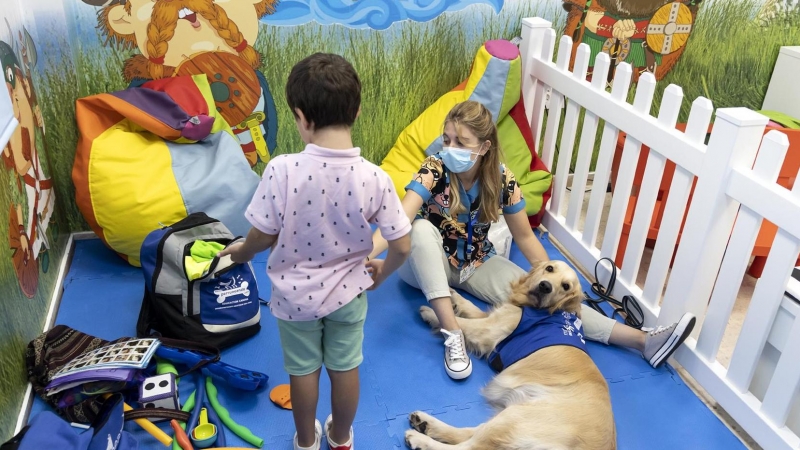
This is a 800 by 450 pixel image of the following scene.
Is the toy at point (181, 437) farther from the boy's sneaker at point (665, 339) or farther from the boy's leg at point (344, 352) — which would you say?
the boy's sneaker at point (665, 339)

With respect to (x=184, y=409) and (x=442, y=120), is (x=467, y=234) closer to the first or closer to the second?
(x=442, y=120)

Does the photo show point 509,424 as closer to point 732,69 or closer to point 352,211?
point 352,211

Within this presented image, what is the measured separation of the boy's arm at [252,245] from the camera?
1.34m

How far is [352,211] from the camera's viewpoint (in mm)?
1295

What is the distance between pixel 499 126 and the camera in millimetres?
2980

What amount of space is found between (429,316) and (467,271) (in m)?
0.25

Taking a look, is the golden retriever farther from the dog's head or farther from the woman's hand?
the woman's hand

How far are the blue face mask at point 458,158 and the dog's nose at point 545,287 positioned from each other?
49cm

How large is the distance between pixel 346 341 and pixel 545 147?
6.17 feet

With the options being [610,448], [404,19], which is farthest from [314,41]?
[610,448]

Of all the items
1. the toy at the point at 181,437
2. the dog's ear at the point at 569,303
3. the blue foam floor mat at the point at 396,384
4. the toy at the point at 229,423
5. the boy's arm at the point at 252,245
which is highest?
the boy's arm at the point at 252,245

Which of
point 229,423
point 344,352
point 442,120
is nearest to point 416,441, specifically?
point 344,352

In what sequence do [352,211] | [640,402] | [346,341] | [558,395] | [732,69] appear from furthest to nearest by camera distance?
[732,69] < [640,402] < [558,395] < [346,341] < [352,211]

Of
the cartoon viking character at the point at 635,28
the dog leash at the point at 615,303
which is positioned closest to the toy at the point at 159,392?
the dog leash at the point at 615,303
